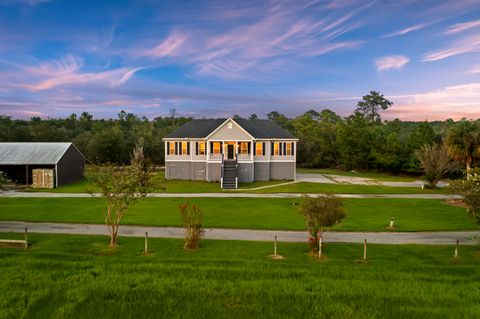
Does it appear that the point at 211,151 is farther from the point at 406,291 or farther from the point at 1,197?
the point at 406,291

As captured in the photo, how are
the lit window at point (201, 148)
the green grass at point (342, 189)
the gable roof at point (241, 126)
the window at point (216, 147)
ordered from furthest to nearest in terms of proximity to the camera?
the gable roof at point (241, 126), the lit window at point (201, 148), the window at point (216, 147), the green grass at point (342, 189)

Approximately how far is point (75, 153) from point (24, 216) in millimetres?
22558

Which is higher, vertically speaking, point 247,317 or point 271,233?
point 247,317

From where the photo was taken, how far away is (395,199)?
3008 centimetres

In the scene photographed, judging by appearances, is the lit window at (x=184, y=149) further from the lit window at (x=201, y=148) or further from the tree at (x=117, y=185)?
the tree at (x=117, y=185)

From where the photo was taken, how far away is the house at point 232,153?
4150 cm

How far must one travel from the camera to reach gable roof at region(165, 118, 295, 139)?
44.0 m

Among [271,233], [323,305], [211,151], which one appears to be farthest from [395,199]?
[323,305]

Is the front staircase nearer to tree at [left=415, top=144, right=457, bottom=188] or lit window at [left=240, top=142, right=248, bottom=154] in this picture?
lit window at [left=240, top=142, right=248, bottom=154]

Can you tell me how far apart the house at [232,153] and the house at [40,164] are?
11326 millimetres

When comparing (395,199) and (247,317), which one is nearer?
(247,317)

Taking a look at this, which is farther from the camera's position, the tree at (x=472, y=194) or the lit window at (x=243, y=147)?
the lit window at (x=243, y=147)

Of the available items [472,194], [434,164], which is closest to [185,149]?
[434,164]

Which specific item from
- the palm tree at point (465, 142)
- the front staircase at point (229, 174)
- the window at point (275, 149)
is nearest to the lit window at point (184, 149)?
the front staircase at point (229, 174)
